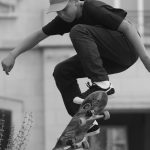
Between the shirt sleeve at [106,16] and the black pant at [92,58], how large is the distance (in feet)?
0.19

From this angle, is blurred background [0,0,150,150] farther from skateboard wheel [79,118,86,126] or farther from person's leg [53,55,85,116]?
skateboard wheel [79,118,86,126]

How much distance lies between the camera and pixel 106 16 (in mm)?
7188

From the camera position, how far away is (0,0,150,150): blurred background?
52.4 feet

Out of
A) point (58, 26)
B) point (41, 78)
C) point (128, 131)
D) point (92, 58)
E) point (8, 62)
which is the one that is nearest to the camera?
point (92, 58)

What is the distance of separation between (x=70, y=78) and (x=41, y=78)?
27.8ft

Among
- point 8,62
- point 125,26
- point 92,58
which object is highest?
point 125,26

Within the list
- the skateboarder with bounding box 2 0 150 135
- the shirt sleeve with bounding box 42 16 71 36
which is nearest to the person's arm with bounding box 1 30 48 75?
the shirt sleeve with bounding box 42 16 71 36

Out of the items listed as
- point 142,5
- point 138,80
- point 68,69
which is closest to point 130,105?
point 138,80

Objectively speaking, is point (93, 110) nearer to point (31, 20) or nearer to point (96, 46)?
point (96, 46)

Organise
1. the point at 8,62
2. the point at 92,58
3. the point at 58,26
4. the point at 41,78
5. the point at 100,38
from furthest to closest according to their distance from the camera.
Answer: the point at 41,78 → the point at 8,62 → the point at 58,26 → the point at 100,38 → the point at 92,58

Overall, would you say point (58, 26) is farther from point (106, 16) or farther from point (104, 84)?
point (104, 84)

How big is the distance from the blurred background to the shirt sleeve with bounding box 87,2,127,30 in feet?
28.3

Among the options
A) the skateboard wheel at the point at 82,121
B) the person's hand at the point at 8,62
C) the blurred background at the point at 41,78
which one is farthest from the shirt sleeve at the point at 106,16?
the blurred background at the point at 41,78

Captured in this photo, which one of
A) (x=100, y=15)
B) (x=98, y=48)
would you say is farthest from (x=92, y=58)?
(x=100, y=15)
